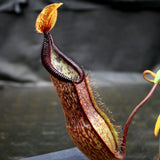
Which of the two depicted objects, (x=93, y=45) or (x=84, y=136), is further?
(x=93, y=45)

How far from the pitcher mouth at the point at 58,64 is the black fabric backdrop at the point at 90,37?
2519 millimetres

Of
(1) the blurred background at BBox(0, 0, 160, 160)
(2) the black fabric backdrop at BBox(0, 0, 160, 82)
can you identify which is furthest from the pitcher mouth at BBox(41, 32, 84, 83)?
(2) the black fabric backdrop at BBox(0, 0, 160, 82)

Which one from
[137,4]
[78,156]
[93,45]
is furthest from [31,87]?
[78,156]

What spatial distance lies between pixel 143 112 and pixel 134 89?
2.61 ft

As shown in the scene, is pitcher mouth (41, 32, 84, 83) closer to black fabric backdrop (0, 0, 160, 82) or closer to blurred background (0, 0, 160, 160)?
blurred background (0, 0, 160, 160)

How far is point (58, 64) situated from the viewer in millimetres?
859

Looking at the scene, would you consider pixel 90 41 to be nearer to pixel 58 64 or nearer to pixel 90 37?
pixel 90 37

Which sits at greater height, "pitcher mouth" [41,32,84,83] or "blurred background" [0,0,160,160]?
"pitcher mouth" [41,32,84,83]

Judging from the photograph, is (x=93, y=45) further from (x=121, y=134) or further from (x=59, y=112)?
(x=121, y=134)

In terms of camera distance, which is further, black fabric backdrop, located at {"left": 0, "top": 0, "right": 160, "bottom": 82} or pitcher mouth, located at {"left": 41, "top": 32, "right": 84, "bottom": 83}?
black fabric backdrop, located at {"left": 0, "top": 0, "right": 160, "bottom": 82}

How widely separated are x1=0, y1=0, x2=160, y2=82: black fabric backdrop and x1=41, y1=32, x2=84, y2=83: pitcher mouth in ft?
8.26

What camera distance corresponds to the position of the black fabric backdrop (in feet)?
10.8

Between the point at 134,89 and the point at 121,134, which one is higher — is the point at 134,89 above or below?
Answer: below

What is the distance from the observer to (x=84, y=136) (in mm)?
807
